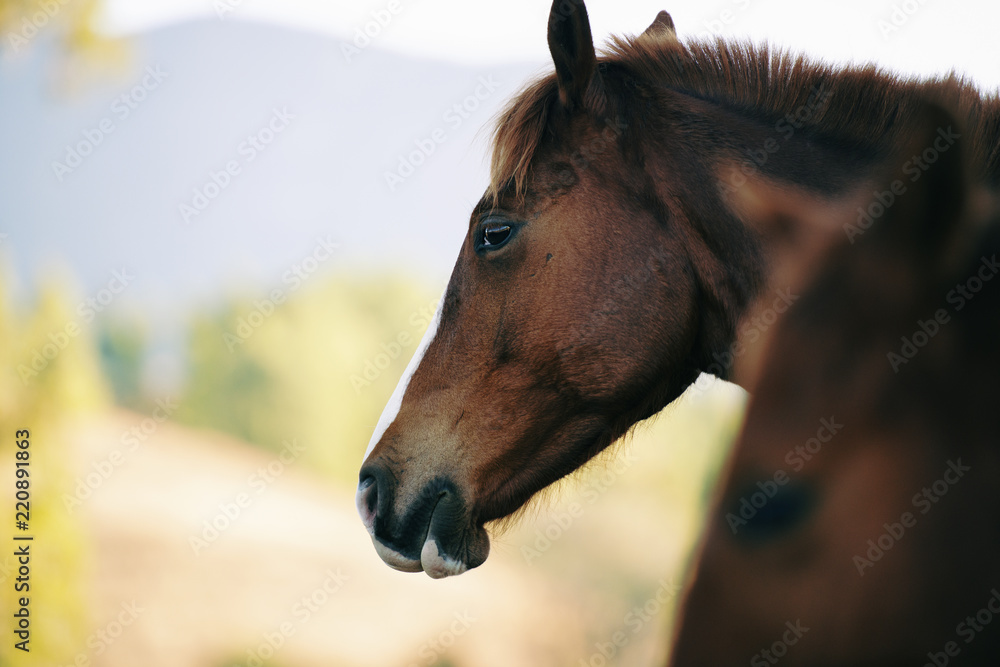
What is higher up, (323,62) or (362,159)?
(323,62)

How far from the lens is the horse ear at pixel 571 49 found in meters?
1.62

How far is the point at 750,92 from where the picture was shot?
1.73m

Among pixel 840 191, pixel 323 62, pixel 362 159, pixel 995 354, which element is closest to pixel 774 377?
pixel 995 354

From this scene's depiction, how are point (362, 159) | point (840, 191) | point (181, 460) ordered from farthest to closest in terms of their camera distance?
point (362, 159)
point (181, 460)
point (840, 191)

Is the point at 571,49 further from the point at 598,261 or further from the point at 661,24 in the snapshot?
the point at 661,24

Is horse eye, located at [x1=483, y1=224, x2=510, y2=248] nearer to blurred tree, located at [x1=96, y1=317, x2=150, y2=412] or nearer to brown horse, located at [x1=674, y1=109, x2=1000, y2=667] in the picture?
brown horse, located at [x1=674, y1=109, x2=1000, y2=667]

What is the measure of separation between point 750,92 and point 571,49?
1.63ft

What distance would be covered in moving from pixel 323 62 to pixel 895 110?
915 inches

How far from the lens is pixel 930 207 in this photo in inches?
37.9

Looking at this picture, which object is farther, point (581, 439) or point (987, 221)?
point (581, 439)

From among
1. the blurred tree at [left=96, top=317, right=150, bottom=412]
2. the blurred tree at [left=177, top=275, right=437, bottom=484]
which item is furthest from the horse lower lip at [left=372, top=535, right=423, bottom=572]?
the blurred tree at [left=96, top=317, right=150, bottom=412]

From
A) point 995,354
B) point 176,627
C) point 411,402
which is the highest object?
point 995,354

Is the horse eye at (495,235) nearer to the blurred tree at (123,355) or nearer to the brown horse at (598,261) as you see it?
the brown horse at (598,261)

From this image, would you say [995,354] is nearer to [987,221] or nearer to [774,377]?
[987,221]
